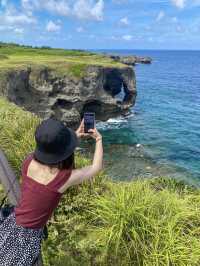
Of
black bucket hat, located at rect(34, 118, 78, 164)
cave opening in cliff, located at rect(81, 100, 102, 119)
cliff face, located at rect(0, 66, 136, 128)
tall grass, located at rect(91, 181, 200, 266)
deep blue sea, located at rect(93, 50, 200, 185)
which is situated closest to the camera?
black bucket hat, located at rect(34, 118, 78, 164)

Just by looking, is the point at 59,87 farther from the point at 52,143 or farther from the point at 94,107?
the point at 52,143

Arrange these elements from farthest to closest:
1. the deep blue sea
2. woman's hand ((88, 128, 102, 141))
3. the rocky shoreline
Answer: the rocky shoreline, the deep blue sea, woman's hand ((88, 128, 102, 141))

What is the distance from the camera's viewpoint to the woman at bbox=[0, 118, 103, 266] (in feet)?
13.4

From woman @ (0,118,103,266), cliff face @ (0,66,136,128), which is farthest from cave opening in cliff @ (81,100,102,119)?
woman @ (0,118,103,266)

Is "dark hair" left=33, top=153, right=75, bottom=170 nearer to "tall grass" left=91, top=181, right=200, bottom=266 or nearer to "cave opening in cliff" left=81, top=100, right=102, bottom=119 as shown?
"tall grass" left=91, top=181, right=200, bottom=266

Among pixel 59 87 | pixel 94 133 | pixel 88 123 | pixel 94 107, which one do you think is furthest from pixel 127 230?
pixel 94 107

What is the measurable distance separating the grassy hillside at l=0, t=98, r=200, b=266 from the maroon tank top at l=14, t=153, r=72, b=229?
146cm

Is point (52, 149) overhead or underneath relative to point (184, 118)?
overhead

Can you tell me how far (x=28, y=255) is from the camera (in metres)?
4.43

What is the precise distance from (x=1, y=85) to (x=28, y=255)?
32383 millimetres

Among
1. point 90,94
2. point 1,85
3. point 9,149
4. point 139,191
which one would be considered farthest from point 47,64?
point 139,191

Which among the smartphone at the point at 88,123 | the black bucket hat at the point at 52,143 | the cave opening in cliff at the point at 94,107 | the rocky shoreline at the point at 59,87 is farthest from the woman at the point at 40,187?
the cave opening in cliff at the point at 94,107

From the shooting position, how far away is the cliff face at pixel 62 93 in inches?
1535

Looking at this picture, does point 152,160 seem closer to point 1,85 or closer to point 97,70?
point 1,85
